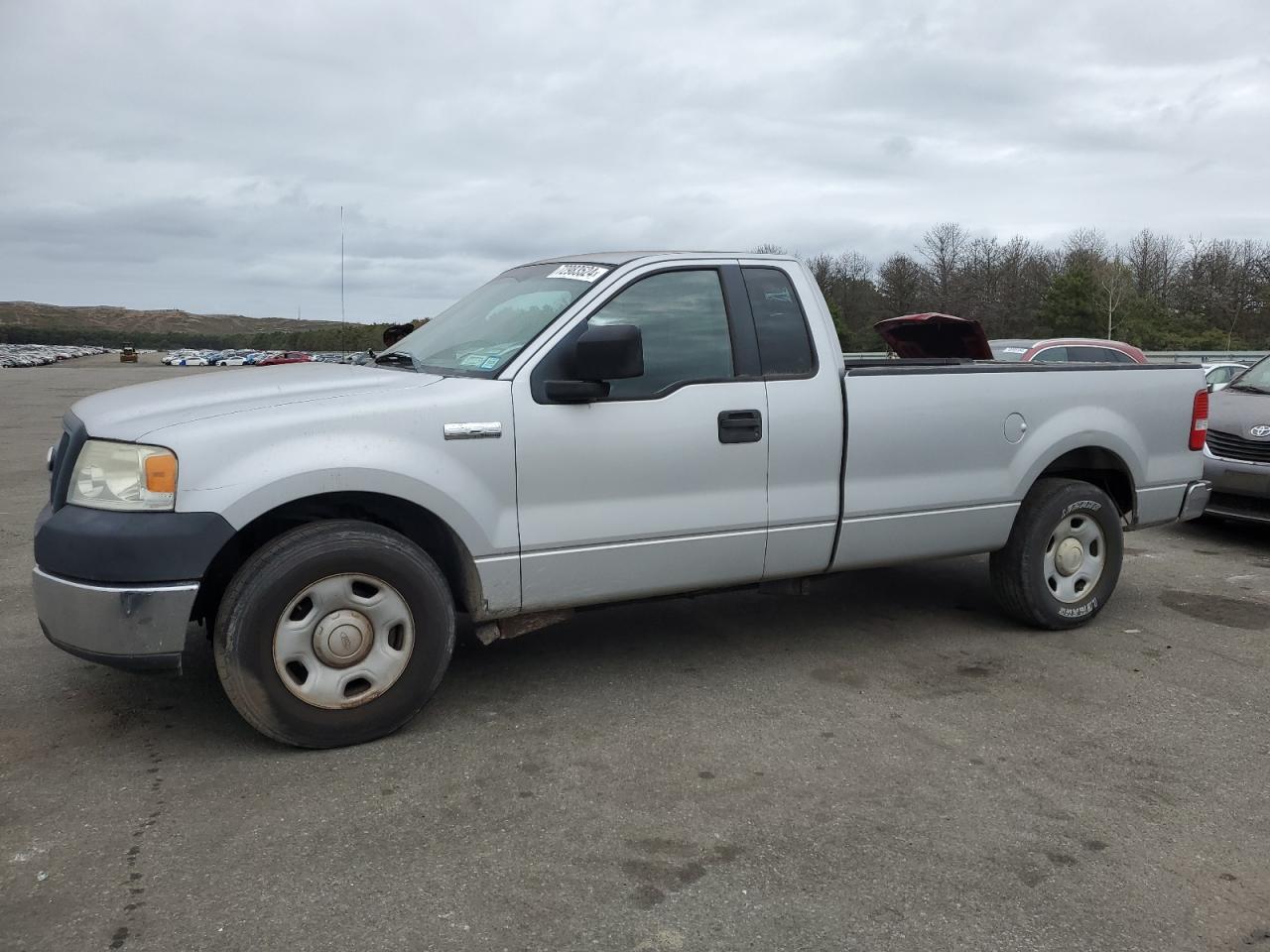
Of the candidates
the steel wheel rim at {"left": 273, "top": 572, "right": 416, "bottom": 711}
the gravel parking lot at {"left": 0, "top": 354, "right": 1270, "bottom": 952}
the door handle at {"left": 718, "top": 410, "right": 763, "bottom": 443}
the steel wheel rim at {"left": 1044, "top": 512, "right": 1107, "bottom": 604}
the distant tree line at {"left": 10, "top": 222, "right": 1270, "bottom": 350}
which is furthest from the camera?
the distant tree line at {"left": 10, "top": 222, "right": 1270, "bottom": 350}

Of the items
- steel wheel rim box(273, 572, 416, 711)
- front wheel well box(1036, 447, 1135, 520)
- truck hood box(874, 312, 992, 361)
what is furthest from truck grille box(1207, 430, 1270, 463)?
steel wheel rim box(273, 572, 416, 711)

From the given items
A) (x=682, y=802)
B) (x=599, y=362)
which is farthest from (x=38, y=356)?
(x=682, y=802)

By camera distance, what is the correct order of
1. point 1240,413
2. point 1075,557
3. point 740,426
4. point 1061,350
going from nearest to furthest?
point 740,426, point 1075,557, point 1240,413, point 1061,350

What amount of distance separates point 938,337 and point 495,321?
11.6 feet

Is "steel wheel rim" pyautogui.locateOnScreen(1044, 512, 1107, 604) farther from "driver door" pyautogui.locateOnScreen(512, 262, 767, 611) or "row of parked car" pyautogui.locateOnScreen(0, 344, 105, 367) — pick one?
"row of parked car" pyautogui.locateOnScreen(0, 344, 105, 367)

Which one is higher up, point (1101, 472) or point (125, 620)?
point (1101, 472)

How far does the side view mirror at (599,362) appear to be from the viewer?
13.1 feet

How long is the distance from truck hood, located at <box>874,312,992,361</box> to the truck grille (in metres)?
2.55

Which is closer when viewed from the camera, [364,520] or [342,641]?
[342,641]

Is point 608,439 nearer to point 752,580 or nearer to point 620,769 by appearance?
point 752,580

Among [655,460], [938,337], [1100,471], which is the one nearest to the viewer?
[655,460]

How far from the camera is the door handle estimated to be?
176 inches

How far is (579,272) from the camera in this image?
4.69 metres

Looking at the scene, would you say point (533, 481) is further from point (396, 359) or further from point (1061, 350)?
point (1061, 350)
